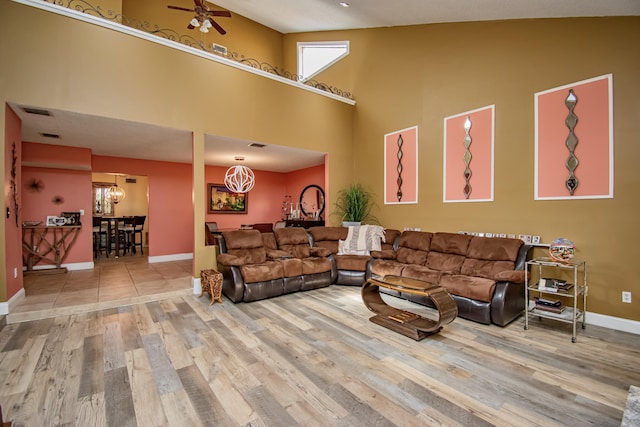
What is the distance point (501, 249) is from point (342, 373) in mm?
2687

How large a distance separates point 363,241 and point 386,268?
0.91 metres

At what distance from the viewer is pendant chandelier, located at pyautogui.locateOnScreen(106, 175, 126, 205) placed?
898cm

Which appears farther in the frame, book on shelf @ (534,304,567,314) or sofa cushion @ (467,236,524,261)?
sofa cushion @ (467,236,524,261)

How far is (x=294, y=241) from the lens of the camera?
5117 mm

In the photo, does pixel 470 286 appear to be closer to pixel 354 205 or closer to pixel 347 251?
pixel 347 251

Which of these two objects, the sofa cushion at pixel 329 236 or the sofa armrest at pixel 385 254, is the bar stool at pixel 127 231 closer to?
the sofa cushion at pixel 329 236

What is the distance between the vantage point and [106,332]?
3006mm

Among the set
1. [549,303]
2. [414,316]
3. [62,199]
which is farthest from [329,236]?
[62,199]

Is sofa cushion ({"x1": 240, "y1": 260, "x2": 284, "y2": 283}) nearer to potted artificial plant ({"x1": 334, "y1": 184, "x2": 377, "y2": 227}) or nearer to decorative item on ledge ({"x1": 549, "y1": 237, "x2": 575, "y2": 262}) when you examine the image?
potted artificial plant ({"x1": 334, "y1": 184, "x2": 377, "y2": 227})

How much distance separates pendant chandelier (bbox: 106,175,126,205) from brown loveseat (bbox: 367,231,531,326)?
27.2 ft

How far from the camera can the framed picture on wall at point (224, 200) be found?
779 cm

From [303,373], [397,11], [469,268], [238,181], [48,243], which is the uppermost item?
[397,11]

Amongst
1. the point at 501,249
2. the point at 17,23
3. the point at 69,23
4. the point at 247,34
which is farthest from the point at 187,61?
the point at 501,249

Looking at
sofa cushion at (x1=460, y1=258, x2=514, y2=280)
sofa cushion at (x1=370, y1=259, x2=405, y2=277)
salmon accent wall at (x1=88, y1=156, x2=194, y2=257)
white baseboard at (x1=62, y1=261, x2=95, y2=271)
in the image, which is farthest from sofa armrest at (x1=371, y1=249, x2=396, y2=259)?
white baseboard at (x1=62, y1=261, x2=95, y2=271)
